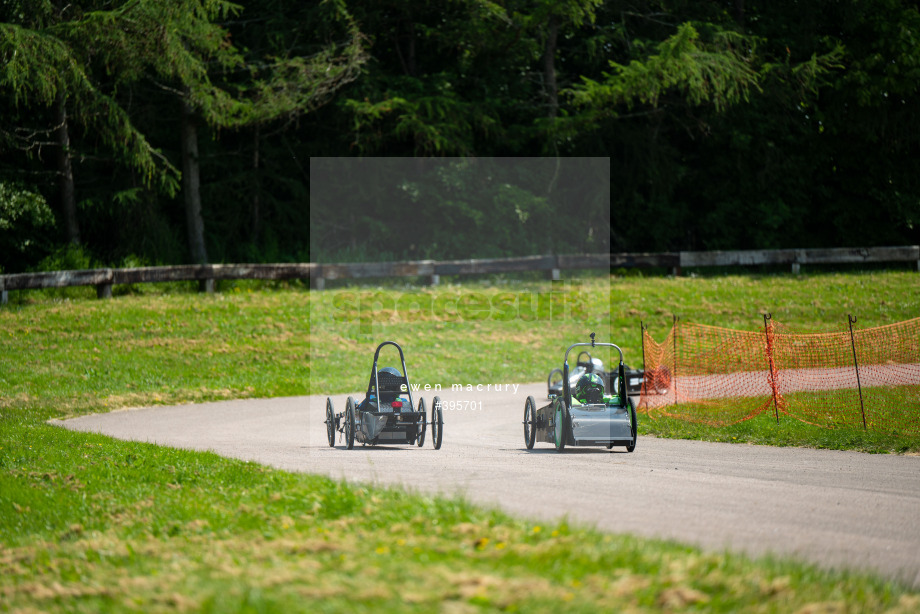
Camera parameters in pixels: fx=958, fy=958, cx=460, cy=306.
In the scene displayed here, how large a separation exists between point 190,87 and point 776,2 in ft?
76.9

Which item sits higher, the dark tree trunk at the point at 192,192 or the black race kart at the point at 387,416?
the dark tree trunk at the point at 192,192

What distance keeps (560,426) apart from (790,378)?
8297mm

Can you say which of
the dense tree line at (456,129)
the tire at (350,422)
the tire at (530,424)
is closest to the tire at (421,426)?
the tire at (350,422)

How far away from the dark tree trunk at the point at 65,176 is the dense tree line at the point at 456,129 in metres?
0.07

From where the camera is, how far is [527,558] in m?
5.77

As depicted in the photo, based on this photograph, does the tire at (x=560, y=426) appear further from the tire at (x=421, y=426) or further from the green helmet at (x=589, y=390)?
the tire at (x=421, y=426)

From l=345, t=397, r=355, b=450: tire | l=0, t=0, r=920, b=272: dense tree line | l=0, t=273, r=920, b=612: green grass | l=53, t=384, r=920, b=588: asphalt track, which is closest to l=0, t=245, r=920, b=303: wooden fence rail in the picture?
l=0, t=0, r=920, b=272: dense tree line

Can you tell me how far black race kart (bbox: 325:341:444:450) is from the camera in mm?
12484

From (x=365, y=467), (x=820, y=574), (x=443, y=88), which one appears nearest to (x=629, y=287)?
(x=443, y=88)

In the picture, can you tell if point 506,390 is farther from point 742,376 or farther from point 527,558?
point 527,558

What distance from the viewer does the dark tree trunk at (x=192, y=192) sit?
31.9 metres

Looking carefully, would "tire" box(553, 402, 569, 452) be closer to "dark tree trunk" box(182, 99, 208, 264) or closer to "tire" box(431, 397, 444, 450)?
"tire" box(431, 397, 444, 450)

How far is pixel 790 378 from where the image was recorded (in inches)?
744

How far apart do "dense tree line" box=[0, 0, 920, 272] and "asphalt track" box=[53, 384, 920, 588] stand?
16.0 metres
